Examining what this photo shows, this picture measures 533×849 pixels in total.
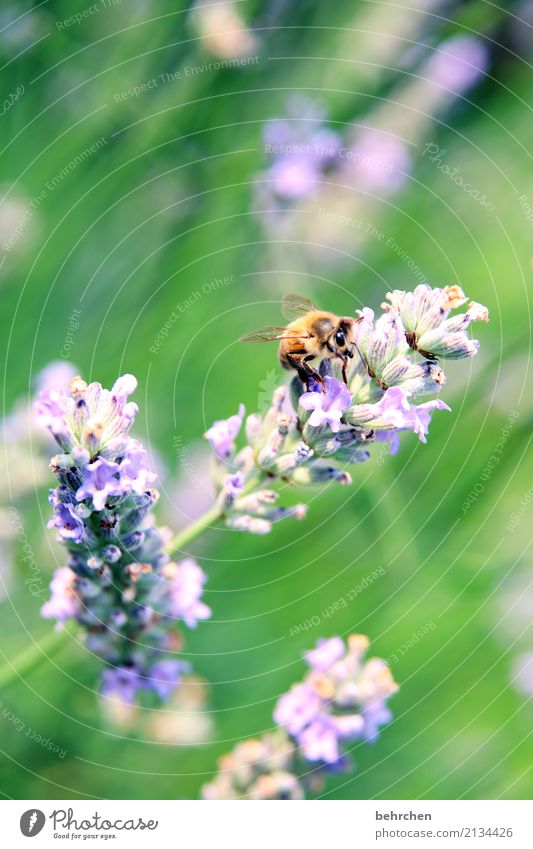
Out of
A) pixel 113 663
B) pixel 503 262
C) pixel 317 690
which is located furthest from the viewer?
pixel 503 262

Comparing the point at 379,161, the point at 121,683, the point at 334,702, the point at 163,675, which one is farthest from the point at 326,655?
the point at 379,161

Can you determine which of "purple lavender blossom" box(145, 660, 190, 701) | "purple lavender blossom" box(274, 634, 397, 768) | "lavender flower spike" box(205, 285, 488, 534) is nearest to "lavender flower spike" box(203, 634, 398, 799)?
"purple lavender blossom" box(274, 634, 397, 768)

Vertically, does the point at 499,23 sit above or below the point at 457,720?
above

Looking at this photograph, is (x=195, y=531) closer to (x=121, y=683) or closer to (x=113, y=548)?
(x=113, y=548)

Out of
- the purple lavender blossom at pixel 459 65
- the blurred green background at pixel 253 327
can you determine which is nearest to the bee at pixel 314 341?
the blurred green background at pixel 253 327

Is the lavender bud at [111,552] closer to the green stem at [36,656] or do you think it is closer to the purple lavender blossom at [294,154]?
the green stem at [36,656]

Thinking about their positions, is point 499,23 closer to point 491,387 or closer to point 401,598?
point 491,387
